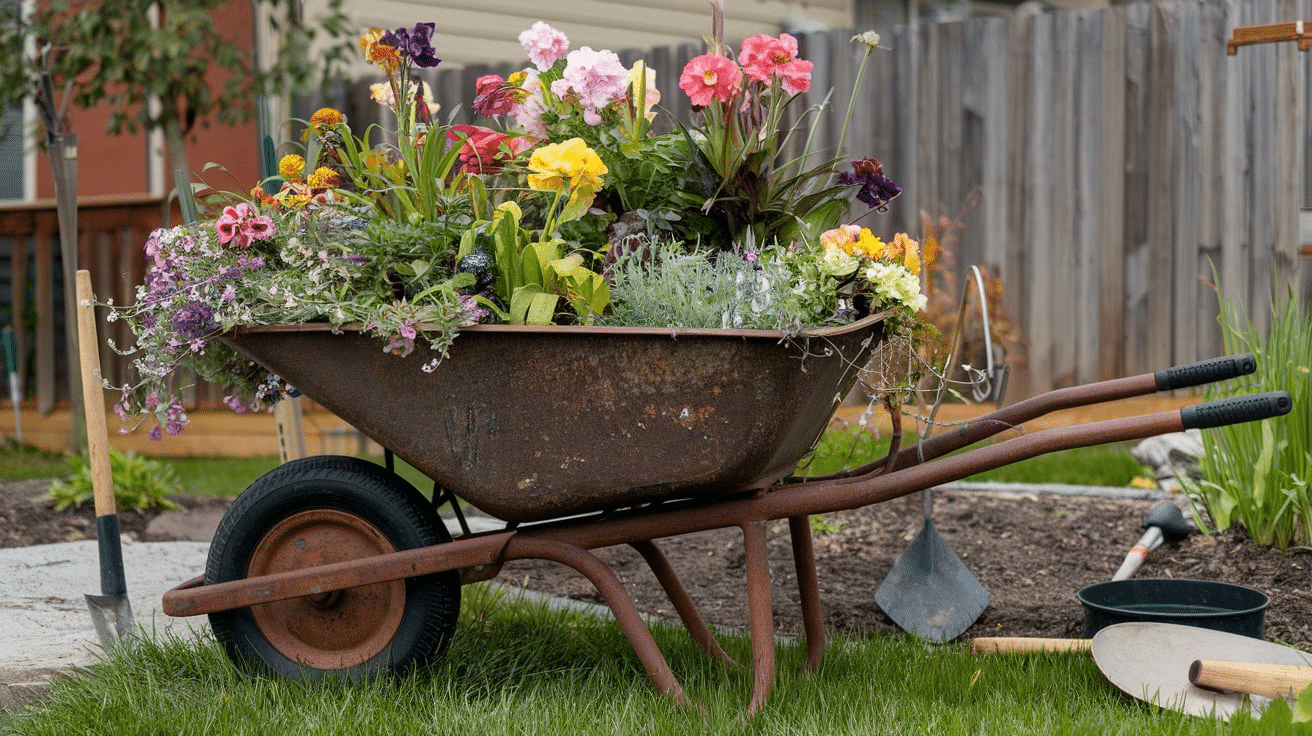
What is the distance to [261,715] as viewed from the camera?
205 cm

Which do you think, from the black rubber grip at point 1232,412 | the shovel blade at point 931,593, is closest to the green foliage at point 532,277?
the black rubber grip at point 1232,412

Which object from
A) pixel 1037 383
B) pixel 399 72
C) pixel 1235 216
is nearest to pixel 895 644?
pixel 399 72

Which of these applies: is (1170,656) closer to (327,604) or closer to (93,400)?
(327,604)

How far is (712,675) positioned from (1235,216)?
400 centimetres

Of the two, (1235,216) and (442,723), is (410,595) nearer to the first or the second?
(442,723)

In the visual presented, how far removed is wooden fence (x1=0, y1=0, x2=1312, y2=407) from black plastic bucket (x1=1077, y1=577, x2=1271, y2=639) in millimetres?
2954

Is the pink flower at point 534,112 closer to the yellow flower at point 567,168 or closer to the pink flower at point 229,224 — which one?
the yellow flower at point 567,168

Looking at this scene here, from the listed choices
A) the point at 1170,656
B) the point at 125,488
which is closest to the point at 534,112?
the point at 1170,656

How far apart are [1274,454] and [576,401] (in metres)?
1.95

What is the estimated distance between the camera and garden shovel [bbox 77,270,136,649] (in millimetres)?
2422

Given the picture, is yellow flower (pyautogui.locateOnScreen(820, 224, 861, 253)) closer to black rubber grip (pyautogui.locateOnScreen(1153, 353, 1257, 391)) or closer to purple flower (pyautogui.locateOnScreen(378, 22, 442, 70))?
black rubber grip (pyautogui.locateOnScreen(1153, 353, 1257, 391))

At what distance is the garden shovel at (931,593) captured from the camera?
2814 millimetres

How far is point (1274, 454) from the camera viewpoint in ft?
9.94

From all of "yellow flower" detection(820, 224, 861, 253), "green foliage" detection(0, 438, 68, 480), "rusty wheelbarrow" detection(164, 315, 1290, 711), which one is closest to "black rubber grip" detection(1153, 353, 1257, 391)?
"rusty wheelbarrow" detection(164, 315, 1290, 711)
